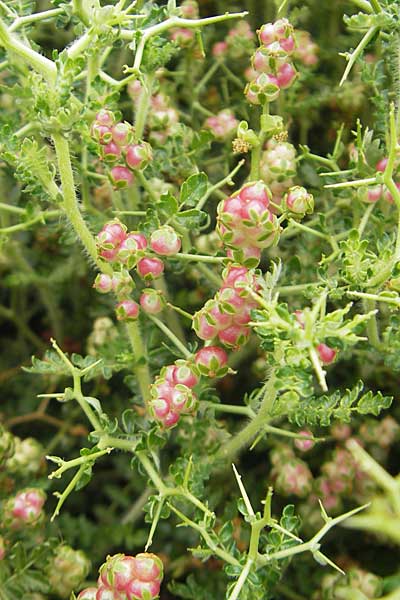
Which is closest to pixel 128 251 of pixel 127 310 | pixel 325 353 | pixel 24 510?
pixel 127 310

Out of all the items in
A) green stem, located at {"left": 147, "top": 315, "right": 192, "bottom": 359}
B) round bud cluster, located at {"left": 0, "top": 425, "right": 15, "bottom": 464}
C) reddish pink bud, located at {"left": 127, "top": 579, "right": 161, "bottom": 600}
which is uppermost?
green stem, located at {"left": 147, "top": 315, "right": 192, "bottom": 359}

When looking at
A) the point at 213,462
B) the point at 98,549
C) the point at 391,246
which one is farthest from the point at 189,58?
the point at 98,549

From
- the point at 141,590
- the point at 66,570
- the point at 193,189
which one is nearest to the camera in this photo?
the point at 141,590

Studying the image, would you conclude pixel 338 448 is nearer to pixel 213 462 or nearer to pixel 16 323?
pixel 213 462

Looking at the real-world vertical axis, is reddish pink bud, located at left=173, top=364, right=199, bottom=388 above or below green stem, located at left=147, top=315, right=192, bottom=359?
above

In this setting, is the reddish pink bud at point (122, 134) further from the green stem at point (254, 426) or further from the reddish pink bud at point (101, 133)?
the green stem at point (254, 426)

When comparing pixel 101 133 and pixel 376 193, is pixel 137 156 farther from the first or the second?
pixel 376 193

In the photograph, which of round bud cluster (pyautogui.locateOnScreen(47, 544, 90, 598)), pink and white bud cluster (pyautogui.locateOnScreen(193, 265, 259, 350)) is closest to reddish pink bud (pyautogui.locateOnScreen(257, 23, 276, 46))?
pink and white bud cluster (pyautogui.locateOnScreen(193, 265, 259, 350))

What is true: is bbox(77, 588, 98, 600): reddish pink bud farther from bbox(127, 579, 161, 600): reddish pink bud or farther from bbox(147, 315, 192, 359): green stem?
bbox(147, 315, 192, 359): green stem
